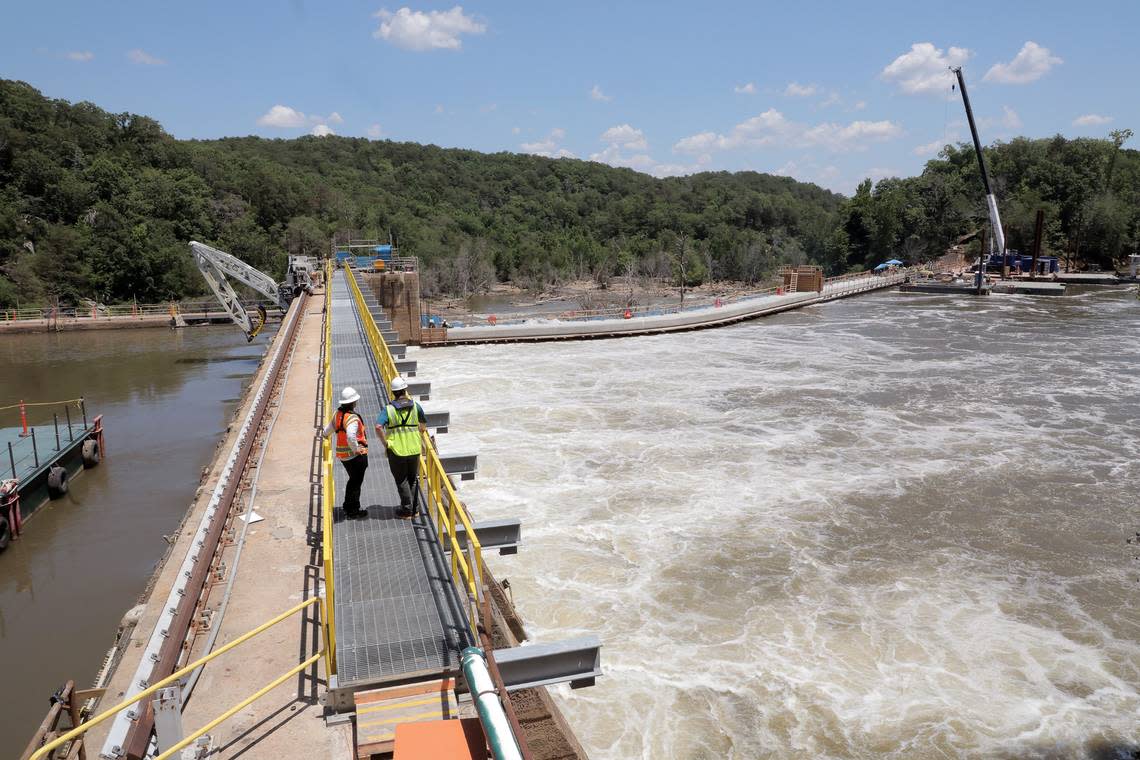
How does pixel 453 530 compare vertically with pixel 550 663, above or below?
above

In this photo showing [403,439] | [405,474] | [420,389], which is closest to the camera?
[403,439]

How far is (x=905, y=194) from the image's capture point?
89500mm

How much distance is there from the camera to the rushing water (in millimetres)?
11195

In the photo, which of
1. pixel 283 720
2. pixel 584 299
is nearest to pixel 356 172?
pixel 584 299

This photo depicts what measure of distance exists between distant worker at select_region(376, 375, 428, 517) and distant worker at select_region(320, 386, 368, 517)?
10.5 inches

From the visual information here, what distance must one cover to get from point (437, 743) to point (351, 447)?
3.87m

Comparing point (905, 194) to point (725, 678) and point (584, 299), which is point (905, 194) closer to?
point (584, 299)

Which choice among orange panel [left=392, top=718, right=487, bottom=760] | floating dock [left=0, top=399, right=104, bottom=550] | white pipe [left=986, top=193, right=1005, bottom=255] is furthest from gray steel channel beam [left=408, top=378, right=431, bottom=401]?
white pipe [left=986, top=193, right=1005, bottom=255]

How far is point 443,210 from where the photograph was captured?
110 metres

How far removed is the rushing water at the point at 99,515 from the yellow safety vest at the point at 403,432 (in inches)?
229

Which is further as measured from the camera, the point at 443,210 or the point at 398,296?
the point at 443,210

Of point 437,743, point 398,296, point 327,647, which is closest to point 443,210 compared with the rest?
point 398,296

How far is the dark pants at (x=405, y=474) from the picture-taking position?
27.0 ft

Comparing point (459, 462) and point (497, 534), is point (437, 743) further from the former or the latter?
point (459, 462)
